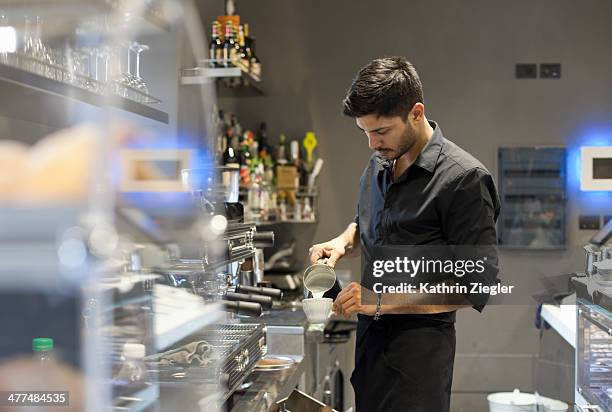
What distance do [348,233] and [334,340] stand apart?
814 millimetres

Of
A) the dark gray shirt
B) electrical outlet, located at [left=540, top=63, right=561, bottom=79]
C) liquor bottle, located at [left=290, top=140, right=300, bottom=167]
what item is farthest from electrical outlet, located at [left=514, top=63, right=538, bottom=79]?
the dark gray shirt

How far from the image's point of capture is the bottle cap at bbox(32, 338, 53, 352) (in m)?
0.59

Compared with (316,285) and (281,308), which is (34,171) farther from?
(281,308)

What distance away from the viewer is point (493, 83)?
3.72 meters

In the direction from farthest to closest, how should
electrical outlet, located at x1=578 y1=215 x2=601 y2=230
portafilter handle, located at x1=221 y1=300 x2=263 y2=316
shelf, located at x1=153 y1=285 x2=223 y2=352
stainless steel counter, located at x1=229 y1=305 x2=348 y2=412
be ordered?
1. electrical outlet, located at x1=578 y1=215 x2=601 y2=230
2. stainless steel counter, located at x1=229 y1=305 x2=348 y2=412
3. portafilter handle, located at x1=221 y1=300 x2=263 y2=316
4. shelf, located at x1=153 y1=285 x2=223 y2=352

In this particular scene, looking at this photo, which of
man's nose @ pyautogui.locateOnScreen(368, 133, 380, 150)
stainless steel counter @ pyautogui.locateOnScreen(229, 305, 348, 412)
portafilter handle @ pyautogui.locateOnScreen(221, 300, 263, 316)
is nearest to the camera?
portafilter handle @ pyautogui.locateOnScreen(221, 300, 263, 316)

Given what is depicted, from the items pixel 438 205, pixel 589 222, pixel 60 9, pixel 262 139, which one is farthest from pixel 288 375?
pixel 262 139

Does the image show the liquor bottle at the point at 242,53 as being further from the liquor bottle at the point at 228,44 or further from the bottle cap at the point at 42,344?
the bottle cap at the point at 42,344

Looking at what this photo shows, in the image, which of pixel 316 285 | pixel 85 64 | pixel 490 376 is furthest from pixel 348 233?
pixel 85 64

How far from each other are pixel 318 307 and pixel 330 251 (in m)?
0.18

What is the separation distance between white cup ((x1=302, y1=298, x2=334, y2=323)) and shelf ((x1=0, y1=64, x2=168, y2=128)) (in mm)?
1250

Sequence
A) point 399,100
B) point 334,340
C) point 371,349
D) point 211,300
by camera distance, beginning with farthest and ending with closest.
→ point 334,340 < point 371,349 < point 399,100 < point 211,300

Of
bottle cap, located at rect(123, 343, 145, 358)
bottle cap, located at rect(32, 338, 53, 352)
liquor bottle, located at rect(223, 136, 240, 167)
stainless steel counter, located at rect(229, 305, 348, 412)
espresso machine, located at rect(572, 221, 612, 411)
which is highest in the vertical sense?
liquor bottle, located at rect(223, 136, 240, 167)

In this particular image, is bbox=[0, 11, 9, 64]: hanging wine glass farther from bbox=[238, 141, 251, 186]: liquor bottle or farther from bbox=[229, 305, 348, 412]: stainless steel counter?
bbox=[238, 141, 251, 186]: liquor bottle
